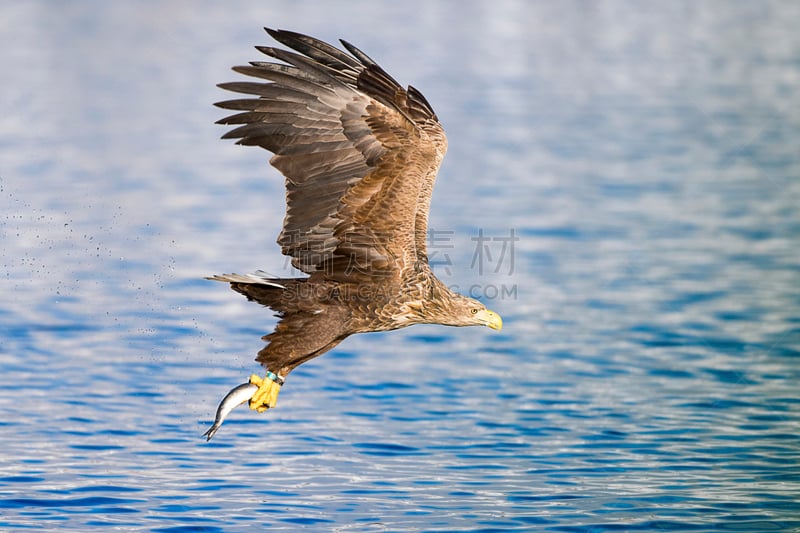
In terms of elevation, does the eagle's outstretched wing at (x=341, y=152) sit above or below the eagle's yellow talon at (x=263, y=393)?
above

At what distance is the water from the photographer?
9547mm

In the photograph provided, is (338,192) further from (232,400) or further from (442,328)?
(442,328)

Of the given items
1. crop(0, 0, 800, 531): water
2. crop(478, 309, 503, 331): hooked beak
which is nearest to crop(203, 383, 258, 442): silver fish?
crop(0, 0, 800, 531): water

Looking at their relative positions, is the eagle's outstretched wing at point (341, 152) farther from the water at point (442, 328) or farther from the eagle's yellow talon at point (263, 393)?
the water at point (442, 328)

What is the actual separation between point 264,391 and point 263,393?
2cm

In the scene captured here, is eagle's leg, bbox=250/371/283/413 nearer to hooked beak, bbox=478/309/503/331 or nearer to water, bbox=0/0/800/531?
water, bbox=0/0/800/531

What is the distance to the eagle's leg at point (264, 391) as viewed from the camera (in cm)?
849

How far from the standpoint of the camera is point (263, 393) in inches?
335

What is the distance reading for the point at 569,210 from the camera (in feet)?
63.3

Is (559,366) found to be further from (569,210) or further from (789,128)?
(789,128)

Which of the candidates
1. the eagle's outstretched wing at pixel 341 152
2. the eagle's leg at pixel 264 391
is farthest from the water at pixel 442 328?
the eagle's outstretched wing at pixel 341 152

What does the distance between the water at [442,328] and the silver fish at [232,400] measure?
91 centimetres

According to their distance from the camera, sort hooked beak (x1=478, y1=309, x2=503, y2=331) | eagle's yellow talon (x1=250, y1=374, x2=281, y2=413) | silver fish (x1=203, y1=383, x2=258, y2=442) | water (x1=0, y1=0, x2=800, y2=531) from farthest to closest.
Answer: water (x1=0, y1=0, x2=800, y2=531), hooked beak (x1=478, y1=309, x2=503, y2=331), eagle's yellow talon (x1=250, y1=374, x2=281, y2=413), silver fish (x1=203, y1=383, x2=258, y2=442)

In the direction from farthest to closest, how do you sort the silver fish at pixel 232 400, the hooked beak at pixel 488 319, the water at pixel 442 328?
the water at pixel 442 328 → the hooked beak at pixel 488 319 → the silver fish at pixel 232 400
